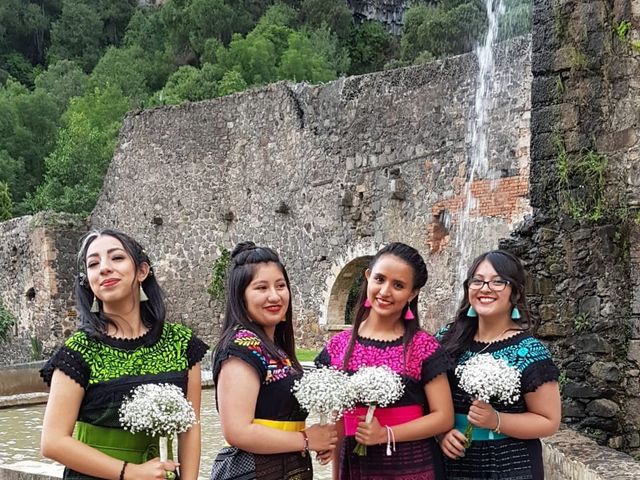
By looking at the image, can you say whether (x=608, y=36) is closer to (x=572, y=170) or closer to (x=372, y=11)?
(x=572, y=170)

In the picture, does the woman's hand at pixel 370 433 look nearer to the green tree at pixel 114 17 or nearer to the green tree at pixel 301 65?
the green tree at pixel 301 65

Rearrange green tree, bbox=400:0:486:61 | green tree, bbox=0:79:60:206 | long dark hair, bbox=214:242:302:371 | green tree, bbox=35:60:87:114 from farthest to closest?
1. green tree, bbox=400:0:486:61
2. green tree, bbox=35:60:87:114
3. green tree, bbox=0:79:60:206
4. long dark hair, bbox=214:242:302:371

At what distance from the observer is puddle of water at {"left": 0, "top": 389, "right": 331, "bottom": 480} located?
5247mm

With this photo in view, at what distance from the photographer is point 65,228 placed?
18.0 metres

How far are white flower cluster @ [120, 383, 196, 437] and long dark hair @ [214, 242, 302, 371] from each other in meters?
0.37

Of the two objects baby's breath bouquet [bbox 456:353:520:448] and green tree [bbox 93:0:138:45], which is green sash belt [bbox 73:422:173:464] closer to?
baby's breath bouquet [bbox 456:353:520:448]

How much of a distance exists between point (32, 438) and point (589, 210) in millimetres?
4140

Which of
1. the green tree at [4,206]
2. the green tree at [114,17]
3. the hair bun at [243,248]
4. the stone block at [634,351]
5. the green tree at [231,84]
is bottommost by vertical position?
the stone block at [634,351]

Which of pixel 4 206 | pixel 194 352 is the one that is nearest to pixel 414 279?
pixel 194 352

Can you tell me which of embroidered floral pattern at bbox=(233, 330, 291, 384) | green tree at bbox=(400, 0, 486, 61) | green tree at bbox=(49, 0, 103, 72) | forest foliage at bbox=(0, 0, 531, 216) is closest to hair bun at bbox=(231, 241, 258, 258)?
embroidered floral pattern at bbox=(233, 330, 291, 384)

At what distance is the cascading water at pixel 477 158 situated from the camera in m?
11.1

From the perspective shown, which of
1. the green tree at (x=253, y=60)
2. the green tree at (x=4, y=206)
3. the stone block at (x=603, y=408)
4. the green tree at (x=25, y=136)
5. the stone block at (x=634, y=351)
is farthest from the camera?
the green tree at (x=253, y=60)

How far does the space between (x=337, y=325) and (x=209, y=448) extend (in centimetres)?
776

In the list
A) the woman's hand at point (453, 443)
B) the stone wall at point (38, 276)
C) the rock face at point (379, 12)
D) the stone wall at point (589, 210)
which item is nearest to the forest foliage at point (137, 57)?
the rock face at point (379, 12)
